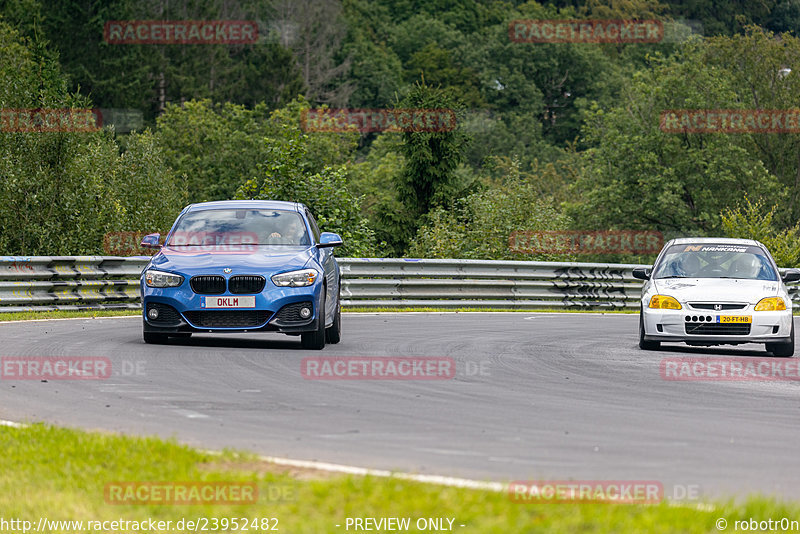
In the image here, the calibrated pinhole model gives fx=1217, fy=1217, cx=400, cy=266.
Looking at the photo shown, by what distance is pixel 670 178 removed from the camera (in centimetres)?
6366

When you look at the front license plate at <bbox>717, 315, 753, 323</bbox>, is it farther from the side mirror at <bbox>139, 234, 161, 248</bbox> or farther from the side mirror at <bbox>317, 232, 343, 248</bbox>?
the side mirror at <bbox>139, 234, 161, 248</bbox>

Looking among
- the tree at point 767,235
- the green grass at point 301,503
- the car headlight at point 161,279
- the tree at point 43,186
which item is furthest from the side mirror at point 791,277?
the tree at point 767,235

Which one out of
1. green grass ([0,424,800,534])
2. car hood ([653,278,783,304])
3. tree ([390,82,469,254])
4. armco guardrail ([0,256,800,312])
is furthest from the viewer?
tree ([390,82,469,254])

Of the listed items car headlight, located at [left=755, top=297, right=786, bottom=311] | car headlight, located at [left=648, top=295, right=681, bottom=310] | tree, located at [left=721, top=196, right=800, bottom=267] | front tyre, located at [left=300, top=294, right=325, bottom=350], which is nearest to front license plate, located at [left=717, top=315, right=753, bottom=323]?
car headlight, located at [left=755, top=297, right=786, bottom=311]

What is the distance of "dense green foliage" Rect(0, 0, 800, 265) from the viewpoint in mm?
32531

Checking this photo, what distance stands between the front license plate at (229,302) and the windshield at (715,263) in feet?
19.6

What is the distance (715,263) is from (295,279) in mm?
6626

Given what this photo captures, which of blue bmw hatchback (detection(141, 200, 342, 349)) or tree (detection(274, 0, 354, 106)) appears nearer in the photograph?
blue bmw hatchback (detection(141, 200, 342, 349))

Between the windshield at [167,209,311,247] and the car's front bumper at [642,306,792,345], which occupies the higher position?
the windshield at [167,209,311,247]

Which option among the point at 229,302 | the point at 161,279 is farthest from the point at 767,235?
the point at 161,279

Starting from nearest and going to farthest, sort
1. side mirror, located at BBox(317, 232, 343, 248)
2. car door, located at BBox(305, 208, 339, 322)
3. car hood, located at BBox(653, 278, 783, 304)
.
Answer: car door, located at BBox(305, 208, 339, 322)
side mirror, located at BBox(317, 232, 343, 248)
car hood, located at BBox(653, 278, 783, 304)

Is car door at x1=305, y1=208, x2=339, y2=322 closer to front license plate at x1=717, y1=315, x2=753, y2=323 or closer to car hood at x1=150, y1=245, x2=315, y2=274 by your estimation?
car hood at x1=150, y1=245, x2=315, y2=274

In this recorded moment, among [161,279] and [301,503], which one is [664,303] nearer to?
[161,279]

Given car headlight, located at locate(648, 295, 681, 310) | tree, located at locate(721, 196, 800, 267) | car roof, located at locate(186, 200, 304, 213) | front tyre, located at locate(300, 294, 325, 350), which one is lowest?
tree, located at locate(721, 196, 800, 267)
